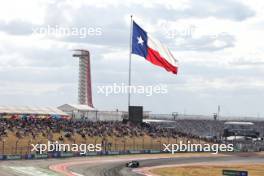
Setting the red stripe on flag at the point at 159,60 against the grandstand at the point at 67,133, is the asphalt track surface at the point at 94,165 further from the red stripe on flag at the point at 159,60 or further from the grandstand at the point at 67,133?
the red stripe on flag at the point at 159,60

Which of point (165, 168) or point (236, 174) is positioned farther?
point (165, 168)

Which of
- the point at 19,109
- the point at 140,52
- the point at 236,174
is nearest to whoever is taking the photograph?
the point at 236,174

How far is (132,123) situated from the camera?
303ft

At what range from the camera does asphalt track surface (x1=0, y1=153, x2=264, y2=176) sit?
4900cm

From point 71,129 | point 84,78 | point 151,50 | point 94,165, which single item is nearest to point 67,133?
point 71,129

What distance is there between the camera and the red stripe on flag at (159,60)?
51656 mm

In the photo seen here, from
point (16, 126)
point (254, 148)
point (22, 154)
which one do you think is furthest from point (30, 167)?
point (254, 148)

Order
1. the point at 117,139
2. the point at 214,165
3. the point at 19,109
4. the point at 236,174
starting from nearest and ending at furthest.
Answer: the point at 236,174 → the point at 214,165 → the point at 117,139 → the point at 19,109

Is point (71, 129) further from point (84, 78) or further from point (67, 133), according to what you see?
point (84, 78)

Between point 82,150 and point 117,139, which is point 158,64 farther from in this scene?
point 117,139

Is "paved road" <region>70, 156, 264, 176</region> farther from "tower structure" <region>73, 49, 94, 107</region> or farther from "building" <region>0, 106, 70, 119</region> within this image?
"tower structure" <region>73, 49, 94, 107</region>

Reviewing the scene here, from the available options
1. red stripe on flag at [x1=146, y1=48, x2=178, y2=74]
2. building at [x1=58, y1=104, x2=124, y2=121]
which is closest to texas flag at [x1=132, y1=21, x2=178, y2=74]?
red stripe on flag at [x1=146, y1=48, x2=178, y2=74]

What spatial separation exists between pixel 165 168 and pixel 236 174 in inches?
853

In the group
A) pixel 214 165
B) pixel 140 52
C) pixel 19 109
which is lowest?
pixel 214 165
